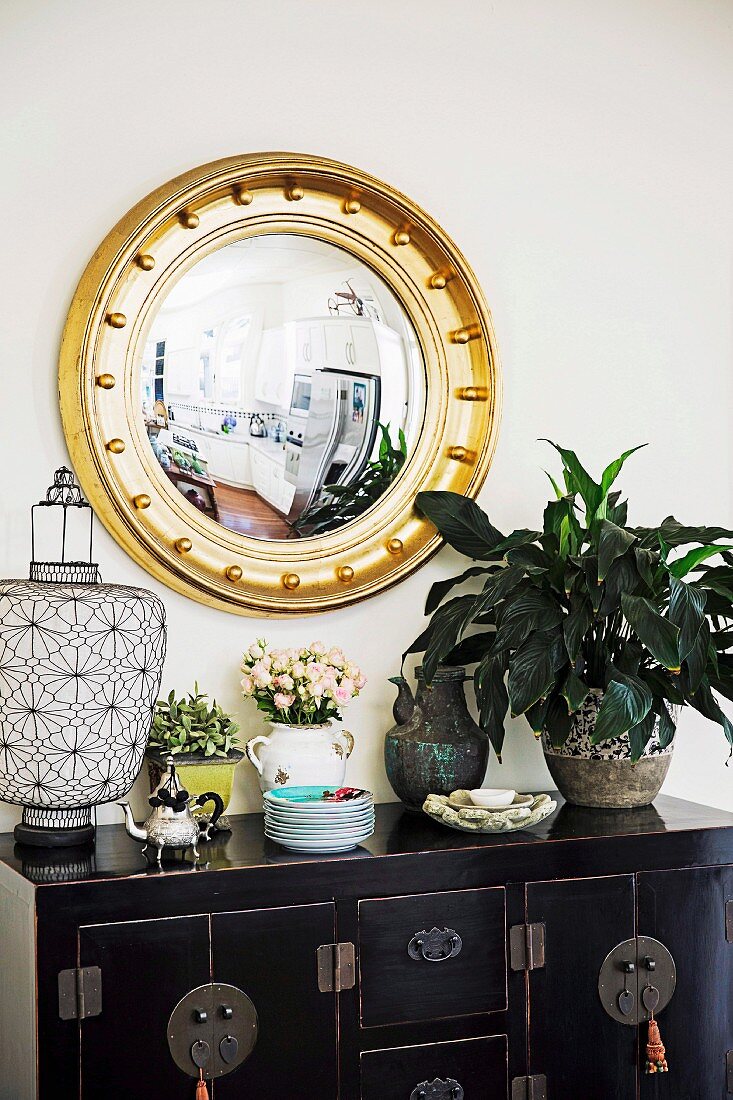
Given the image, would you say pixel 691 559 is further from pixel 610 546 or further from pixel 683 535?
pixel 610 546

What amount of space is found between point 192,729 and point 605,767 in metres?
0.86

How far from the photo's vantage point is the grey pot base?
251 centimetres

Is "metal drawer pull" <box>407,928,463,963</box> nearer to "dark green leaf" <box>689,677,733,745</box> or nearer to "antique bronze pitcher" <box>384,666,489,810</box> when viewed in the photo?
"antique bronze pitcher" <box>384,666,489,810</box>

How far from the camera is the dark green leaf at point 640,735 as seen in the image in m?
2.33

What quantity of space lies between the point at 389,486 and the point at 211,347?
508 millimetres

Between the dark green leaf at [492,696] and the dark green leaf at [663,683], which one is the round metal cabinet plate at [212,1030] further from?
the dark green leaf at [663,683]

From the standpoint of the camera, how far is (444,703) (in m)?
2.56

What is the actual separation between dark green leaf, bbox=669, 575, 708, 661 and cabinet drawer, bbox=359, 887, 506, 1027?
585 millimetres

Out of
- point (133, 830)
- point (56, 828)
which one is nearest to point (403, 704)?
point (133, 830)

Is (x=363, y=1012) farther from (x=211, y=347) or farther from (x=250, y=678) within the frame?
(x=211, y=347)

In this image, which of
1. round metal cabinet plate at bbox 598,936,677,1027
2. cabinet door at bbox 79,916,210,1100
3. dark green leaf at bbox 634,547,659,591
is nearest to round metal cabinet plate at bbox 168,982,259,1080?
cabinet door at bbox 79,916,210,1100

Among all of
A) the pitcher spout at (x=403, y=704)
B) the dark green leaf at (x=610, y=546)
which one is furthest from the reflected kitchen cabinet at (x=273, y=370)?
the dark green leaf at (x=610, y=546)

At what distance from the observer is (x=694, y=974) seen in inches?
91.7

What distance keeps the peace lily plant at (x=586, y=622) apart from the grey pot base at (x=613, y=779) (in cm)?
4
